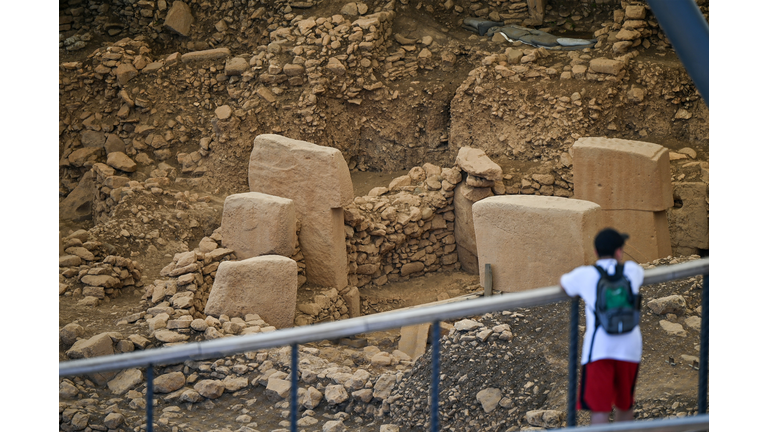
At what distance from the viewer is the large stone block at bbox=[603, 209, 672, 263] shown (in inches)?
297

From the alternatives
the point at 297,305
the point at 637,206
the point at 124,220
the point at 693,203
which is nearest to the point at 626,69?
the point at 693,203

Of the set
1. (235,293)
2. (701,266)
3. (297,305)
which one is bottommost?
(297,305)

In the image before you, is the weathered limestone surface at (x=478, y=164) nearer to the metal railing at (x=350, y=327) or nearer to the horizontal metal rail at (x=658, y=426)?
the metal railing at (x=350, y=327)

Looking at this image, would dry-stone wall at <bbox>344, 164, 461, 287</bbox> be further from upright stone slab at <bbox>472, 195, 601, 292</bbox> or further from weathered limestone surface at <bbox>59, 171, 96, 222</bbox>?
weathered limestone surface at <bbox>59, 171, 96, 222</bbox>

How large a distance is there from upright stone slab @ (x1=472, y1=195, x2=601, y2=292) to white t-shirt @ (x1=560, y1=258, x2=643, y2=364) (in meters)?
3.64

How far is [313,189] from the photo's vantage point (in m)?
8.07

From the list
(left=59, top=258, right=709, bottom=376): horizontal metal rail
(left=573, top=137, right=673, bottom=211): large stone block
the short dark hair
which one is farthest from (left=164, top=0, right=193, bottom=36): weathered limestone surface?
the short dark hair

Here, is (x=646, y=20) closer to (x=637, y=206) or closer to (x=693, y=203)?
(x=693, y=203)

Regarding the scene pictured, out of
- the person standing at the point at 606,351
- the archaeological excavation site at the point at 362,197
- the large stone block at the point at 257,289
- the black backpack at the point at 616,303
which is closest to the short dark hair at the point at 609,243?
the person standing at the point at 606,351

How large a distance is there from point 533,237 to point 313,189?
8.47 feet

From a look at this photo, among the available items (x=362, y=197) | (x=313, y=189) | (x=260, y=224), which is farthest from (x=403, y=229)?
(x=260, y=224)

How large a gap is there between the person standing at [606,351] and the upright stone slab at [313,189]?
206 inches

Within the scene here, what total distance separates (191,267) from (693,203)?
5523 mm

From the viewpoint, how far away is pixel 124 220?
8.63m
